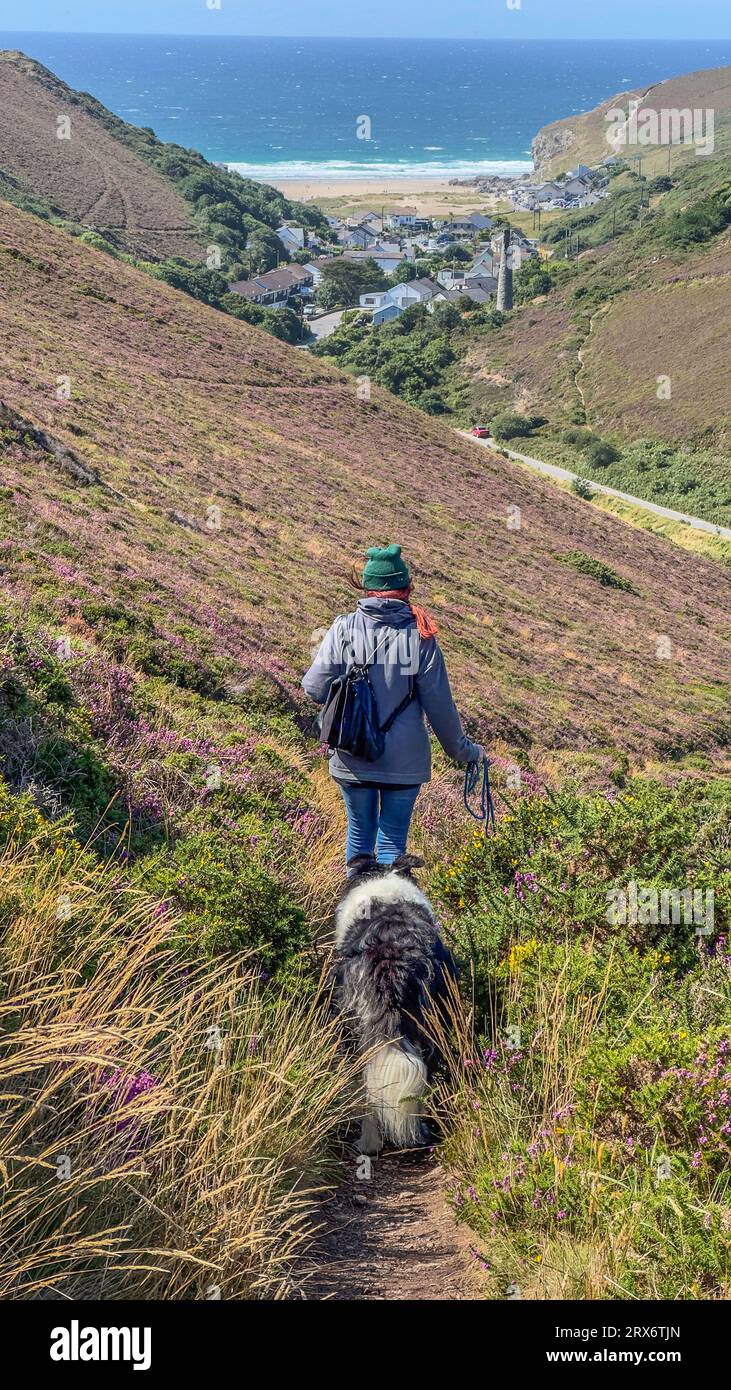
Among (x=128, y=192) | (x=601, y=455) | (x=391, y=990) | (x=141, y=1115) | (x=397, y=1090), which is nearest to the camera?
(x=141, y=1115)

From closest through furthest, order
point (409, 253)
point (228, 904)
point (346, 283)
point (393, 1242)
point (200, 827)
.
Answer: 1. point (393, 1242)
2. point (228, 904)
3. point (200, 827)
4. point (346, 283)
5. point (409, 253)

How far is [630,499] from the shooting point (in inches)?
2391

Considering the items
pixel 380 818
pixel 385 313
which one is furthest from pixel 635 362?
pixel 380 818

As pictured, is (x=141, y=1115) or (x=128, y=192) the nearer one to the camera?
(x=141, y=1115)

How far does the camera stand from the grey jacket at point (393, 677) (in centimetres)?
475

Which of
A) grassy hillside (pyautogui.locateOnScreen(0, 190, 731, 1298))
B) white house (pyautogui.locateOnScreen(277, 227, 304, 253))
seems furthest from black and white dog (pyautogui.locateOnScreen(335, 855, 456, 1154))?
white house (pyautogui.locateOnScreen(277, 227, 304, 253))

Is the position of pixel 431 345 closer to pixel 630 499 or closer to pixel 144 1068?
pixel 630 499

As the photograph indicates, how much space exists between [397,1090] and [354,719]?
5.31 feet

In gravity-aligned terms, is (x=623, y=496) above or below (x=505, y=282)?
below

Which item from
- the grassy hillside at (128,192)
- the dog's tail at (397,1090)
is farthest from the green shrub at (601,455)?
the dog's tail at (397,1090)

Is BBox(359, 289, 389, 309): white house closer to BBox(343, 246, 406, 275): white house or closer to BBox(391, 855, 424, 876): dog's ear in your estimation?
BBox(343, 246, 406, 275): white house

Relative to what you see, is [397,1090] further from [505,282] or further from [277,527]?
[505,282]

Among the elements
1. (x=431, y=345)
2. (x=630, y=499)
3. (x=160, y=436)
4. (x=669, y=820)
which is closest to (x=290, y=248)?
(x=431, y=345)

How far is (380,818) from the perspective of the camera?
199 inches
